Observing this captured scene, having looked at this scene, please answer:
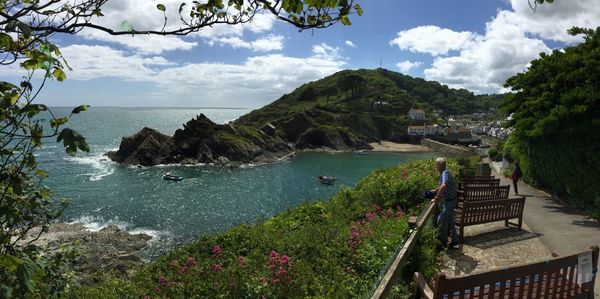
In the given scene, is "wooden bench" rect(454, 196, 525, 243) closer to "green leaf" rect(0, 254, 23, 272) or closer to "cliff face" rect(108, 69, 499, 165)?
"green leaf" rect(0, 254, 23, 272)

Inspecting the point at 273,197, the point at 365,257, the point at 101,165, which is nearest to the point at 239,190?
the point at 273,197

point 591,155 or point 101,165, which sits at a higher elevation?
point 591,155

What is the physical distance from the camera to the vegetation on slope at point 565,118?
13.9m

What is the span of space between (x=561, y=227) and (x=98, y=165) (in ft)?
231

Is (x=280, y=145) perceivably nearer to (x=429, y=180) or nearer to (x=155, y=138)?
(x=155, y=138)

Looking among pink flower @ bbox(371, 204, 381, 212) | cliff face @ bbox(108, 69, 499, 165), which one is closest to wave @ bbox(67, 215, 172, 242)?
pink flower @ bbox(371, 204, 381, 212)

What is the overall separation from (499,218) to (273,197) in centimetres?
3732

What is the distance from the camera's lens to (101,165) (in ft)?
224

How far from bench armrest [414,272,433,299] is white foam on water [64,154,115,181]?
5770 cm

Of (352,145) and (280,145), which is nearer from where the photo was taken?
(280,145)

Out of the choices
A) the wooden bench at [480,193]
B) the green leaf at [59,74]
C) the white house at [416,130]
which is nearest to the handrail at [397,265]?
the green leaf at [59,74]

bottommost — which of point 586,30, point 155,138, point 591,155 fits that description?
point 155,138

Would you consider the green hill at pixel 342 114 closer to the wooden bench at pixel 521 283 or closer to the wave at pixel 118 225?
the wave at pixel 118 225

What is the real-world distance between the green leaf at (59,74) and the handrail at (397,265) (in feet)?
13.0
